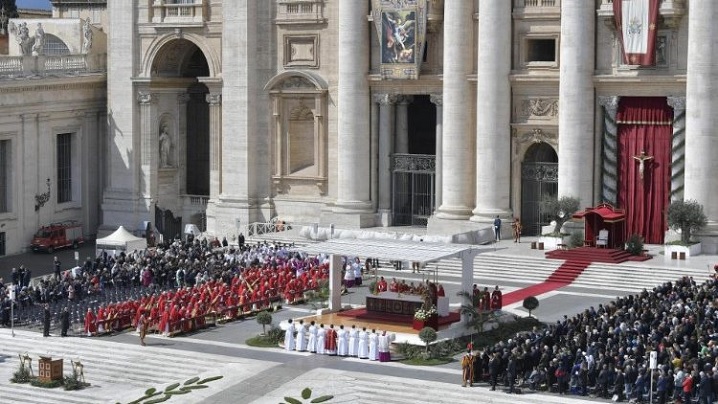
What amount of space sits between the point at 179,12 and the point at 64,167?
973 cm

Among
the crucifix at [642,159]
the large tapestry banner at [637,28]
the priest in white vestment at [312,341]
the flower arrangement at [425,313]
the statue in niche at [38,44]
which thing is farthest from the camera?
the statue in niche at [38,44]

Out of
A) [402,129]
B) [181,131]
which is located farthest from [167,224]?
[402,129]

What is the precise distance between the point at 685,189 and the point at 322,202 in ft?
62.0

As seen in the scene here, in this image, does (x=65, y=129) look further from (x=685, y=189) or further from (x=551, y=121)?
(x=685, y=189)

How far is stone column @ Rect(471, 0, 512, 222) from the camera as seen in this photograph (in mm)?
74938

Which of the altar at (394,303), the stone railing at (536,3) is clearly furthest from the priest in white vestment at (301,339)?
the stone railing at (536,3)

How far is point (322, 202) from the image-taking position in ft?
270

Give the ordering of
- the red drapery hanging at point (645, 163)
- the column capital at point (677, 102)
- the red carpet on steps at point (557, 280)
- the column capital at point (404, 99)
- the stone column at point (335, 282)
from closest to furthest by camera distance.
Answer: the stone column at point (335, 282)
the red carpet on steps at point (557, 280)
the column capital at point (677, 102)
the red drapery hanging at point (645, 163)
the column capital at point (404, 99)

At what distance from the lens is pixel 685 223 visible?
229 feet

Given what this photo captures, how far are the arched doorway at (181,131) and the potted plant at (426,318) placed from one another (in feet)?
103

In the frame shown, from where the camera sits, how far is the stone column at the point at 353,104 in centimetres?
7925

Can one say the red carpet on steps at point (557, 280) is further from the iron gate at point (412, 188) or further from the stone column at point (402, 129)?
the stone column at point (402, 129)

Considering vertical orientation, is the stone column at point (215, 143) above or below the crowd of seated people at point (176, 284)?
above

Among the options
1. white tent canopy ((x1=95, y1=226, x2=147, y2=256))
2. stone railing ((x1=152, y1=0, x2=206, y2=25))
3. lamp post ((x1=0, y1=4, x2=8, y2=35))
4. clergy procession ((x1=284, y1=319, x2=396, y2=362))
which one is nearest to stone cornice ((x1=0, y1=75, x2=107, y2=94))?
stone railing ((x1=152, y1=0, x2=206, y2=25))
